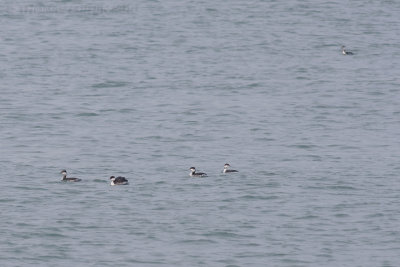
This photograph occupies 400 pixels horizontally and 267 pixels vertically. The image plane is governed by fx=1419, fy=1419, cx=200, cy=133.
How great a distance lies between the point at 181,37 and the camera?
7750cm

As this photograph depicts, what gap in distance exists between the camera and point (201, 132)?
55.6 meters

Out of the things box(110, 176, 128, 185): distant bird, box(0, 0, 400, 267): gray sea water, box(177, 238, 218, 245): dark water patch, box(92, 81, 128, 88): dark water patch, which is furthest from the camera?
box(92, 81, 128, 88): dark water patch

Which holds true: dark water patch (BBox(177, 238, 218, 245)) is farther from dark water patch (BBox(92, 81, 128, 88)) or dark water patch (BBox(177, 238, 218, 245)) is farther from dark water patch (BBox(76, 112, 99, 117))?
dark water patch (BBox(92, 81, 128, 88))

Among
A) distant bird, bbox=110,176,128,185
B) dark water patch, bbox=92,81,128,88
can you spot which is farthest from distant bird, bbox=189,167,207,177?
dark water patch, bbox=92,81,128,88

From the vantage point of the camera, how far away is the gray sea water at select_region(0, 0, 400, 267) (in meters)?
40.8

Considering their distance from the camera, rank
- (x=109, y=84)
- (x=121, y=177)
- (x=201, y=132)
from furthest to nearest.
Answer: (x=109, y=84), (x=201, y=132), (x=121, y=177)

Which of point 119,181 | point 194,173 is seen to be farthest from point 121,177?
point 194,173

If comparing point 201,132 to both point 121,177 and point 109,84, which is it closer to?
point 121,177

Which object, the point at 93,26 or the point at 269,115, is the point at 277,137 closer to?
the point at 269,115

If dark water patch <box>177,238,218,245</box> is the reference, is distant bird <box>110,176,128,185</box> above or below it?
below

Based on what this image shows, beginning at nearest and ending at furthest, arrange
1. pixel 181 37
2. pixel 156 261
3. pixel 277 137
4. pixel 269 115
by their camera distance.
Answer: pixel 156 261 < pixel 277 137 < pixel 269 115 < pixel 181 37

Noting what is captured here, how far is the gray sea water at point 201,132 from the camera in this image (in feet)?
134

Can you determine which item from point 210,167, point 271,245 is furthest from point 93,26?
point 271,245

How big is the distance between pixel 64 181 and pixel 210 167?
5.49m
